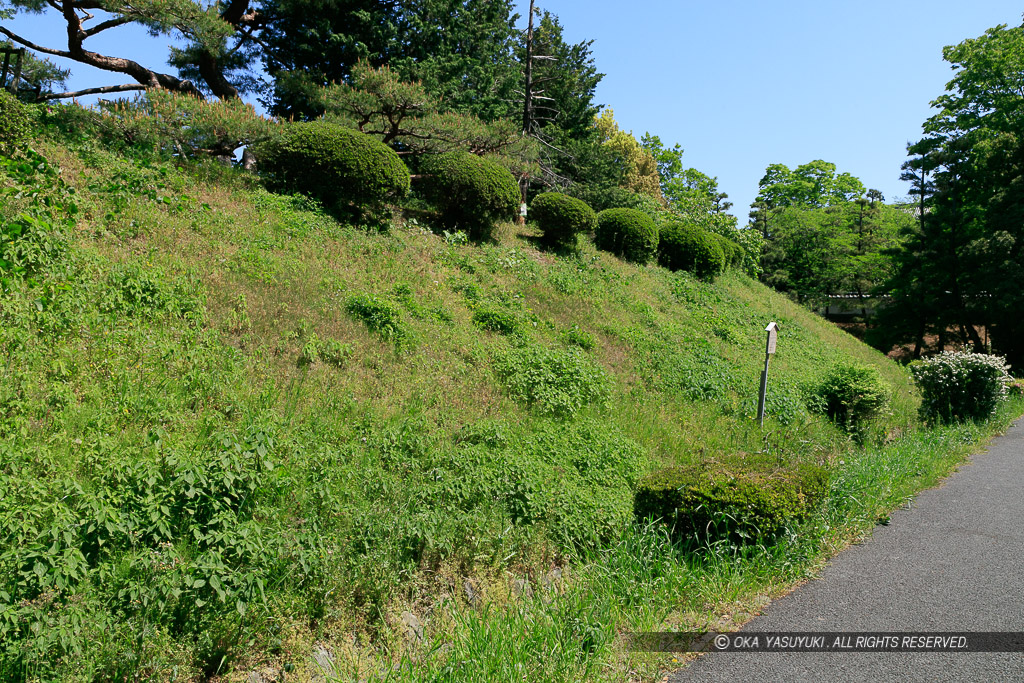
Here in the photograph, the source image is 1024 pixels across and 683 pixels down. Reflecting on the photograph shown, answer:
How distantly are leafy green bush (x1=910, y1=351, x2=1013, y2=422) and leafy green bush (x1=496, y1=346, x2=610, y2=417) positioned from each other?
7954 millimetres

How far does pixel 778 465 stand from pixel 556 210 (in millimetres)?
10263

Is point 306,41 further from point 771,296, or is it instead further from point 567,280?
point 771,296

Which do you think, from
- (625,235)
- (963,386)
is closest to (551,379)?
(963,386)

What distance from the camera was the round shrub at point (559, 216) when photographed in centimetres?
1526

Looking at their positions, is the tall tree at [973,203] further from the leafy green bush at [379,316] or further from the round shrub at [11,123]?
the round shrub at [11,123]

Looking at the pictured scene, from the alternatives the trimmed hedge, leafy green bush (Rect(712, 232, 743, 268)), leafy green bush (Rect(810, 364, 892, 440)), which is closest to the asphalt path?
the trimmed hedge

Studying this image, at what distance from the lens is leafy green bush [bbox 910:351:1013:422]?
12133mm

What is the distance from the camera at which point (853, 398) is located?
11.0 meters

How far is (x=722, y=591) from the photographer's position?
175 inches

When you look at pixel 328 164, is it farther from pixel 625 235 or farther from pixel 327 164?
pixel 625 235

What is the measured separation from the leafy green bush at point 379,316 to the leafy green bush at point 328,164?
13.3ft

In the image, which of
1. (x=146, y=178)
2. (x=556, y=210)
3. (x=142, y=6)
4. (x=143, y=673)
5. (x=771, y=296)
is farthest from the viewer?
(x=771, y=296)


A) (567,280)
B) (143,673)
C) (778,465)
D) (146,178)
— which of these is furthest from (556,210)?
(143,673)

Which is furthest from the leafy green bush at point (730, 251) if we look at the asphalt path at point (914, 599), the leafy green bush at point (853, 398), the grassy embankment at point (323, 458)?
the asphalt path at point (914, 599)
